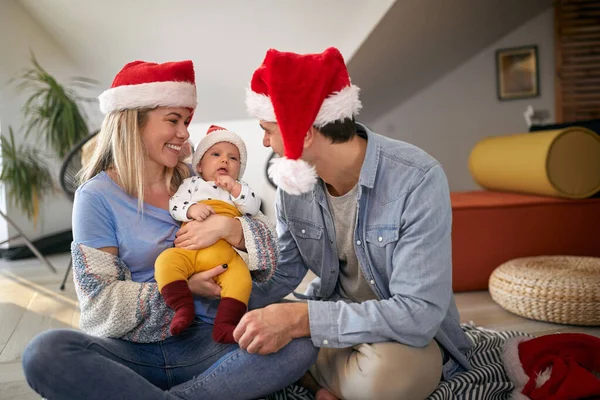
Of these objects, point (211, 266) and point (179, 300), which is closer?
point (179, 300)

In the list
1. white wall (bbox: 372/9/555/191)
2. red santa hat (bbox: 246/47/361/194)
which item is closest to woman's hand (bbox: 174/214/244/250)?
red santa hat (bbox: 246/47/361/194)

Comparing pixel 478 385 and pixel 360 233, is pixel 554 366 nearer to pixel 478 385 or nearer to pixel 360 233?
pixel 478 385

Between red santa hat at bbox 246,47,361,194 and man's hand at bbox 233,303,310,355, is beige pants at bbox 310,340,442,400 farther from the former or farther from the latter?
red santa hat at bbox 246,47,361,194

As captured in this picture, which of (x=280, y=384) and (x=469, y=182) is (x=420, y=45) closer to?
(x=469, y=182)

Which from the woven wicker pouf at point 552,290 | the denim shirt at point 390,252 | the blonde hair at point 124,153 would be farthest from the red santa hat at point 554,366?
the blonde hair at point 124,153

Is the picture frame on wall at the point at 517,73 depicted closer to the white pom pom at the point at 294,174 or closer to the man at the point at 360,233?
the man at the point at 360,233

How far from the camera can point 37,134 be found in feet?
16.3

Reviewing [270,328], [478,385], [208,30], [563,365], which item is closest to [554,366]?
[563,365]

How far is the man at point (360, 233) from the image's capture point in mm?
1571

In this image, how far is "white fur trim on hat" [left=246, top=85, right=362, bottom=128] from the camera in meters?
1.62

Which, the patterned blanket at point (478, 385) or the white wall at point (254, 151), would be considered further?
the white wall at point (254, 151)

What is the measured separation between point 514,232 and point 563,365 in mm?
1475

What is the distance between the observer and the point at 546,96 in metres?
5.92

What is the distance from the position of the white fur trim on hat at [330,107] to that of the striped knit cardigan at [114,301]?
549 millimetres
